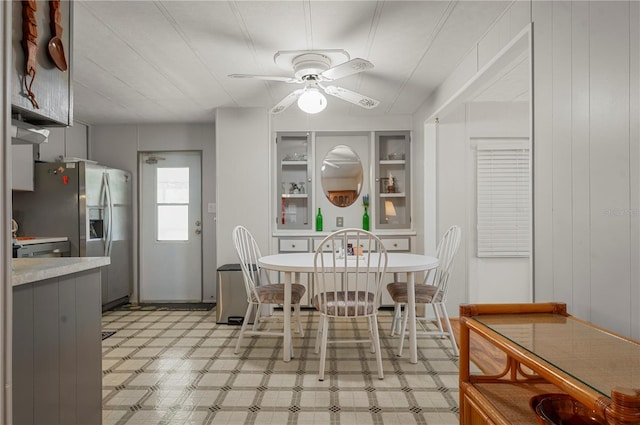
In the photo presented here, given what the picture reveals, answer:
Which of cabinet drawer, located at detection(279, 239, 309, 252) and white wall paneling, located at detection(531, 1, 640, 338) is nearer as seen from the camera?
white wall paneling, located at detection(531, 1, 640, 338)

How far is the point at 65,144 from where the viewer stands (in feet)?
15.1

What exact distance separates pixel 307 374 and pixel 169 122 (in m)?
3.64

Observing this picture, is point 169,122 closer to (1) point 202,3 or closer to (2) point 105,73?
(2) point 105,73

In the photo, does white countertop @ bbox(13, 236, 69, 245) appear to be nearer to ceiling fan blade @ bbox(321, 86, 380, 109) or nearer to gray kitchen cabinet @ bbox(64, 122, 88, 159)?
gray kitchen cabinet @ bbox(64, 122, 88, 159)

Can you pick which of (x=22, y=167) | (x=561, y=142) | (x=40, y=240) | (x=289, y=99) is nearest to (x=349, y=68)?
(x=289, y=99)

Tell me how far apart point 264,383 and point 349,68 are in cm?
209

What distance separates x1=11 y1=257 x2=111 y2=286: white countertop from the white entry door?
3.23 meters

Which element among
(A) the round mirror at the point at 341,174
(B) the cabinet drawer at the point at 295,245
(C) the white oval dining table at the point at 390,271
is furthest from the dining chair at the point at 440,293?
(A) the round mirror at the point at 341,174

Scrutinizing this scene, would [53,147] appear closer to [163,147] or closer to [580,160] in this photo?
[163,147]

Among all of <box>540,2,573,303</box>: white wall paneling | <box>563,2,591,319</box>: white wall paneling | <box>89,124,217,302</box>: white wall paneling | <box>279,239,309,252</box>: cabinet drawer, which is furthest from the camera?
<box>89,124,217,302</box>: white wall paneling

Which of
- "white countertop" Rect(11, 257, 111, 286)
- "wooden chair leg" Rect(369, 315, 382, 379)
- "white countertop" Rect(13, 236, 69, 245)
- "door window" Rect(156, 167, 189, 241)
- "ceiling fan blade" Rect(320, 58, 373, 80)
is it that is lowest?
"wooden chair leg" Rect(369, 315, 382, 379)

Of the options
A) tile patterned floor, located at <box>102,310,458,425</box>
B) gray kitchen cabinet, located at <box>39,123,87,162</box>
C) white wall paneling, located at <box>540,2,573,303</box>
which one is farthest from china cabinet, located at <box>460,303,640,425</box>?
gray kitchen cabinet, located at <box>39,123,87,162</box>

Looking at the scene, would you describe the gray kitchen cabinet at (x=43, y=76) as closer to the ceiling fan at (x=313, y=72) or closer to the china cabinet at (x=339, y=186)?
the ceiling fan at (x=313, y=72)

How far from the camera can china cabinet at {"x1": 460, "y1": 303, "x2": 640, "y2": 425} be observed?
83cm
